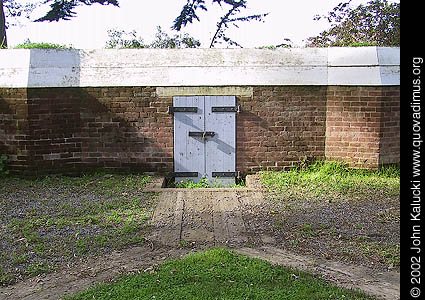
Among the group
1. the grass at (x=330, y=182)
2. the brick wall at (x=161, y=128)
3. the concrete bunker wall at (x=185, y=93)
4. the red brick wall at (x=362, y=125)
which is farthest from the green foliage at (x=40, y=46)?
the red brick wall at (x=362, y=125)

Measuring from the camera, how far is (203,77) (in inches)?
324

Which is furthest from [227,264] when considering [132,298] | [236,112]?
[236,112]

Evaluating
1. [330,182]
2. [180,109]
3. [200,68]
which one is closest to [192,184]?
[180,109]

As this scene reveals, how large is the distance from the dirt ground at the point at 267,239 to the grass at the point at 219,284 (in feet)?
0.75

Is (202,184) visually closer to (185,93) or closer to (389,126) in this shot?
(185,93)

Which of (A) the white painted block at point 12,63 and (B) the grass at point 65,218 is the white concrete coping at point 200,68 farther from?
(B) the grass at point 65,218

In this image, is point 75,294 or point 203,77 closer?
point 75,294

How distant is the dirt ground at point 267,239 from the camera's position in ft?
13.5

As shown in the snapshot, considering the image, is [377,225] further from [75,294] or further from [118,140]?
[118,140]

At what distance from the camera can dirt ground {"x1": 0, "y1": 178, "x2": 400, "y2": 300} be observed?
411 centimetres

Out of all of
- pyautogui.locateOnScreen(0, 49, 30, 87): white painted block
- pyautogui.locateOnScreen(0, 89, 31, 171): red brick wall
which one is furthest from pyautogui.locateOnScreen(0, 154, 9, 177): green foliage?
pyautogui.locateOnScreen(0, 49, 30, 87): white painted block

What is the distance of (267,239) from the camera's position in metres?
5.17

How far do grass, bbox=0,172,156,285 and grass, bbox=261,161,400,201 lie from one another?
207 centimetres
